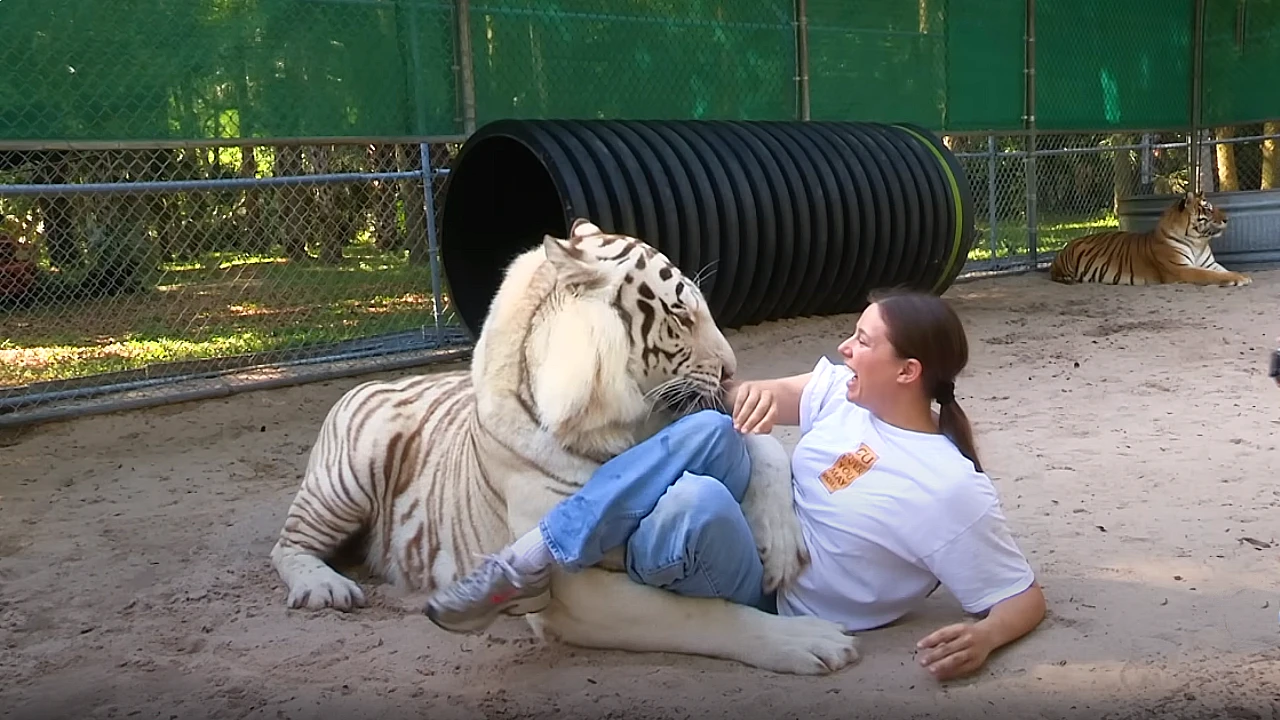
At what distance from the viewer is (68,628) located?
2.83m

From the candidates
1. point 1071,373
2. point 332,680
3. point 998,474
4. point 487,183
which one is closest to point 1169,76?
point 1071,373

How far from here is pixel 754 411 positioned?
2.38 meters

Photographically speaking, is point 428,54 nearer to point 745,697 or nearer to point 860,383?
point 860,383

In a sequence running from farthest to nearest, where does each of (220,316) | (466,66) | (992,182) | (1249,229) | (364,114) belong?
(1249,229), (992,182), (220,316), (466,66), (364,114)

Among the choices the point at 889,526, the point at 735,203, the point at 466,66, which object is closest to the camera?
the point at 889,526

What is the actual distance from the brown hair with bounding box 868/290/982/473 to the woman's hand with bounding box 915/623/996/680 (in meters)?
0.38

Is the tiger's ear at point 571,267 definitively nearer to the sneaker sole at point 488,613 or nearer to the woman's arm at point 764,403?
the woman's arm at point 764,403

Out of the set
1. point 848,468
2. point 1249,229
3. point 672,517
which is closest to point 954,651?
point 848,468

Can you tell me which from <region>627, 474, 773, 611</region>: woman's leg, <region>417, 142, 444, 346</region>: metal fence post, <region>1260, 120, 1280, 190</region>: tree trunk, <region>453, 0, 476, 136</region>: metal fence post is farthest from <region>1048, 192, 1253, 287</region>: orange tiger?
<region>627, 474, 773, 611</region>: woman's leg

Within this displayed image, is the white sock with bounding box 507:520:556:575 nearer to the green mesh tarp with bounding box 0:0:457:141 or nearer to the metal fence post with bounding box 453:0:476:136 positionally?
the green mesh tarp with bounding box 0:0:457:141

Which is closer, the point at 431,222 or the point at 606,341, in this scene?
the point at 606,341

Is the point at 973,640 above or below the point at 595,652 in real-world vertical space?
above

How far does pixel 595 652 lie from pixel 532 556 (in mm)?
349

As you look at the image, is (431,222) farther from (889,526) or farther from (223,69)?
(889,526)
